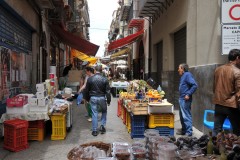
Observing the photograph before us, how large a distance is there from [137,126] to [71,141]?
1707 millimetres

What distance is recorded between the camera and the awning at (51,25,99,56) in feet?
52.0

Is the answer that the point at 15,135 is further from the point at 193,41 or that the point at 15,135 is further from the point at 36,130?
the point at 193,41

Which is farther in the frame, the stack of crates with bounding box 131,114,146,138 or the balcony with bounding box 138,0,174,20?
the balcony with bounding box 138,0,174,20

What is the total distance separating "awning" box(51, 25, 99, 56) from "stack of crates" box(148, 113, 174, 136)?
10.5m

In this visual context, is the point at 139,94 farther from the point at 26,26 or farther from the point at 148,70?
the point at 148,70

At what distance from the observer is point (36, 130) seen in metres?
6.66

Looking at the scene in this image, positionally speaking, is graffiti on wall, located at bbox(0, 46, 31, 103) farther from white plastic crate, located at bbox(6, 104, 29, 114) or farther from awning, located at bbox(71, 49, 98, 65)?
awning, located at bbox(71, 49, 98, 65)

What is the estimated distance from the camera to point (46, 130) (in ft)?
24.6

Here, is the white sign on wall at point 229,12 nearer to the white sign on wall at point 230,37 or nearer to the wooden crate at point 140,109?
the white sign on wall at point 230,37

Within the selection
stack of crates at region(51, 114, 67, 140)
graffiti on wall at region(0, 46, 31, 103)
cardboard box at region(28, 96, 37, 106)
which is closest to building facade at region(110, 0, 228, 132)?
stack of crates at region(51, 114, 67, 140)

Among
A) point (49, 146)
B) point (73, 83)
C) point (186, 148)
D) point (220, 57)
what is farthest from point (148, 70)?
point (186, 148)

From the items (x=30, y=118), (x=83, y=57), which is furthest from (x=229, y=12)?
(x=83, y=57)

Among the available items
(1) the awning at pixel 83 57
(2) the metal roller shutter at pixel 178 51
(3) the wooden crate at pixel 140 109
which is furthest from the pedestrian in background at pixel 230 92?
(1) the awning at pixel 83 57

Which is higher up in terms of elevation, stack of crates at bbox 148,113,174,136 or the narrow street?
stack of crates at bbox 148,113,174,136
